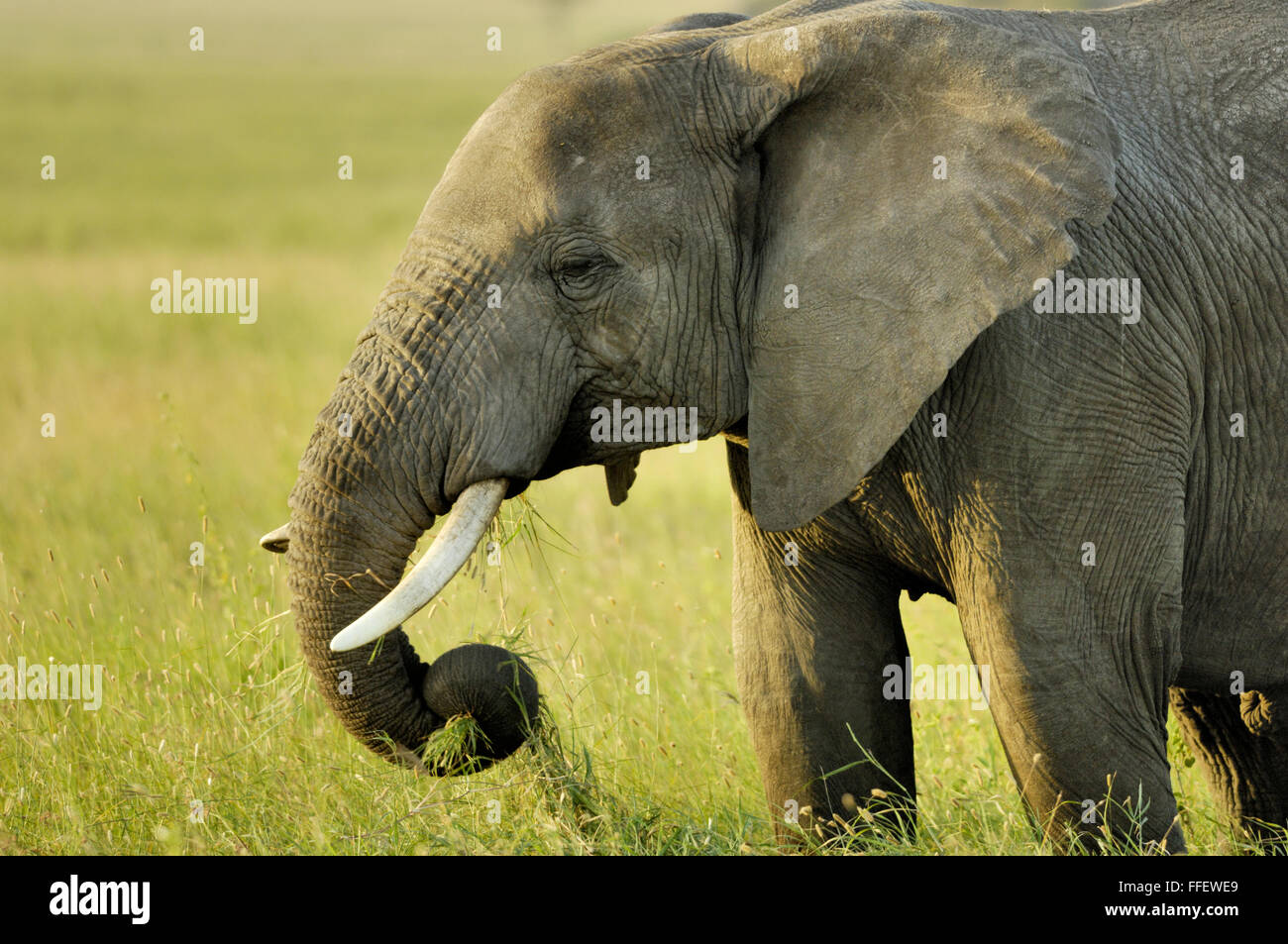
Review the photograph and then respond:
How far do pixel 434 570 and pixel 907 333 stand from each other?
1381 millimetres

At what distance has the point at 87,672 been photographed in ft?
20.8

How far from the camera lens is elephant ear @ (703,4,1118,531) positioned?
4277 millimetres

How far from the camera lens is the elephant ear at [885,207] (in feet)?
14.0

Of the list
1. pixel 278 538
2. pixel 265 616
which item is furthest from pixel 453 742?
pixel 265 616

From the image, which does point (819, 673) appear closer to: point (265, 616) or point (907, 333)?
point (907, 333)

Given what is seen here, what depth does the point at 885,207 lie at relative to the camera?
4.33 meters

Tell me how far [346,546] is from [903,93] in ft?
6.28

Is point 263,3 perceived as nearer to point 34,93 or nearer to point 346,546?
Result: point 34,93

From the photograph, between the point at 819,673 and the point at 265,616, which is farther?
the point at 265,616

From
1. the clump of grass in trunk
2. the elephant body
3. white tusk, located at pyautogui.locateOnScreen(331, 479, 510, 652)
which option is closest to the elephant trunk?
white tusk, located at pyautogui.locateOnScreen(331, 479, 510, 652)

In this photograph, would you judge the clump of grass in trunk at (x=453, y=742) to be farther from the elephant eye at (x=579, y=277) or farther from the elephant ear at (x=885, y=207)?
the elephant eye at (x=579, y=277)

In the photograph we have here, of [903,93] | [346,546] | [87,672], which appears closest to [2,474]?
[87,672]

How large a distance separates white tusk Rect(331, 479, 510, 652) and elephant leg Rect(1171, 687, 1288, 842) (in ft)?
9.46
